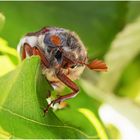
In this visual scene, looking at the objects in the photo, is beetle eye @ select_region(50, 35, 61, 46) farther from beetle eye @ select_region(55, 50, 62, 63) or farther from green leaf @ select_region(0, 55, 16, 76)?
green leaf @ select_region(0, 55, 16, 76)

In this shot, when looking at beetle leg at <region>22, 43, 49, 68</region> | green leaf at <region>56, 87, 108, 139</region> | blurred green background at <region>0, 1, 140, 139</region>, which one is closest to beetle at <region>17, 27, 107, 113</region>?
beetle leg at <region>22, 43, 49, 68</region>

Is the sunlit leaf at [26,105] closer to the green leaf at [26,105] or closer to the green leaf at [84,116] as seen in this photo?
the green leaf at [26,105]

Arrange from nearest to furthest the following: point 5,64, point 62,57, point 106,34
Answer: point 62,57 < point 5,64 < point 106,34

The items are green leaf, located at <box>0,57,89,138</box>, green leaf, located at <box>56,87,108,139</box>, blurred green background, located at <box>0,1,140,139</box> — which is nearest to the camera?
green leaf, located at <box>0,57,89,138</box>

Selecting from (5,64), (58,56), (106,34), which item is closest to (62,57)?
(58,56)

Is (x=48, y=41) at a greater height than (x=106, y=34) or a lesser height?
lesser

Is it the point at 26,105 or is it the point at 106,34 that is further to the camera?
the point at 106,34

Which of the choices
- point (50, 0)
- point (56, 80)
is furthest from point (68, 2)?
point (56, 80)

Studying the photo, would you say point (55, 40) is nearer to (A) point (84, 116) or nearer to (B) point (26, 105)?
(B) point (26, 105)
